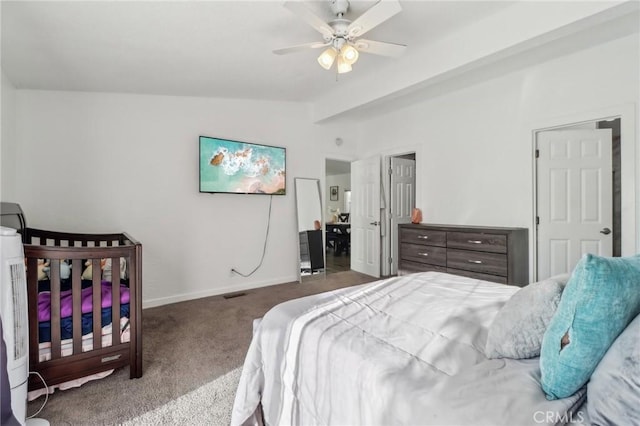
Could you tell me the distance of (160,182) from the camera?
11.7 ft

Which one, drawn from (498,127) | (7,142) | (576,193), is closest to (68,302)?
(7,142)

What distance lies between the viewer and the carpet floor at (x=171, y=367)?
1681mm

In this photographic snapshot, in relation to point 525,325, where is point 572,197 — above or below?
above

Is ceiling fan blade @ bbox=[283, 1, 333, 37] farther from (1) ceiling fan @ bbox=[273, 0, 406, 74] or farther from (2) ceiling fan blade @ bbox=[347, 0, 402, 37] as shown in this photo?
(2) ceiling fan blade @ bbox=[347, 0, 402, 37]

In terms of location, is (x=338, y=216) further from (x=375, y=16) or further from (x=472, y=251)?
(x=375, y=16)

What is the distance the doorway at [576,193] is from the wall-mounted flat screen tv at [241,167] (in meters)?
3.24

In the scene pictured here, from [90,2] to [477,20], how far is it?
2.91 metres

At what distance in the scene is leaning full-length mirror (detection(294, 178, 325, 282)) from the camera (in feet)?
15.3

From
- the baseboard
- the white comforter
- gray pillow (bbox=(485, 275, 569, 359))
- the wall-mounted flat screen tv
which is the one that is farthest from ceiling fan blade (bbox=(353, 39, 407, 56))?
the baseboard

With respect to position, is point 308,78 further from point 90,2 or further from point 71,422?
point 71,422

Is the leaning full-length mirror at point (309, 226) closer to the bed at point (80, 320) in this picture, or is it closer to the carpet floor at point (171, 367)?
the carpet floor at point (171, 367)

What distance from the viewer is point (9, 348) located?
1.41 metres

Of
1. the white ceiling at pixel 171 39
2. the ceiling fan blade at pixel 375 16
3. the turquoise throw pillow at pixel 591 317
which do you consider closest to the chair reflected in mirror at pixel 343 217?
the white ceiling at pixel 171 39

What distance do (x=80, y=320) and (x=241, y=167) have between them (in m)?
2.60
